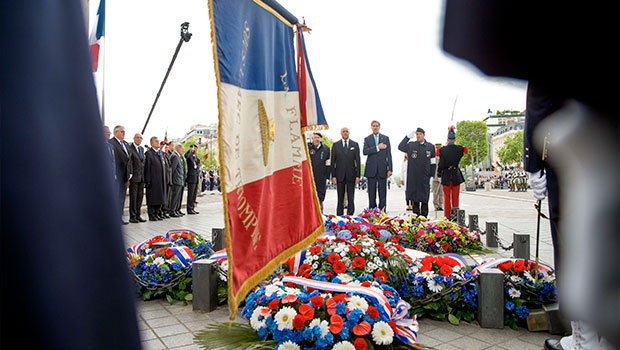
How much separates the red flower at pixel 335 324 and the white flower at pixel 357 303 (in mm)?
129

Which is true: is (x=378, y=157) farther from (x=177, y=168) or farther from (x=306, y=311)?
(x=306, y=311)

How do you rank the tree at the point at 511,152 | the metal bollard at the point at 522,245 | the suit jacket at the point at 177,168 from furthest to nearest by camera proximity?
the tree at the point at 511,152, the suit jacket at the point at 177,168, the metal bollard at the point at 522,245

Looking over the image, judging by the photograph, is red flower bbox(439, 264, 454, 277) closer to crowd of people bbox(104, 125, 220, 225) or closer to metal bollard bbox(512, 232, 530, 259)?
metal bollard bbox(512, 232, 530, 259)

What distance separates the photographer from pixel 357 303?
2.85 metres

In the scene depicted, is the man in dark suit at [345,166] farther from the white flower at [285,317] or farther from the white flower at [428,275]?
the white flower at [285,317]

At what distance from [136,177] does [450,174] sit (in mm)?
8065

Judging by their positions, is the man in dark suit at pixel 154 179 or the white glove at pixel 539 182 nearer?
the white glove at pixel 539 182

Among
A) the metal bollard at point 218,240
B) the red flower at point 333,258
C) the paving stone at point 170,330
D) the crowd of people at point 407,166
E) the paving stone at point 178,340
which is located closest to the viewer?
the paving stone at point 178,340

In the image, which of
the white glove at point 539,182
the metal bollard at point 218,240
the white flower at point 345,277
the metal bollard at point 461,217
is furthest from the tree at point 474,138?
the white glove at point 539,182

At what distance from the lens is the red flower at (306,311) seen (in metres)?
2.75

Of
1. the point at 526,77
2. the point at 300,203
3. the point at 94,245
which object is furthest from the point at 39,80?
the point at 300,203

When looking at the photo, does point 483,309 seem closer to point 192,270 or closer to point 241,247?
point 241,247

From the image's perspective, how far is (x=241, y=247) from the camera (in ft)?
7.36

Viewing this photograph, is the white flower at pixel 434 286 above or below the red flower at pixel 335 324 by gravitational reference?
below
